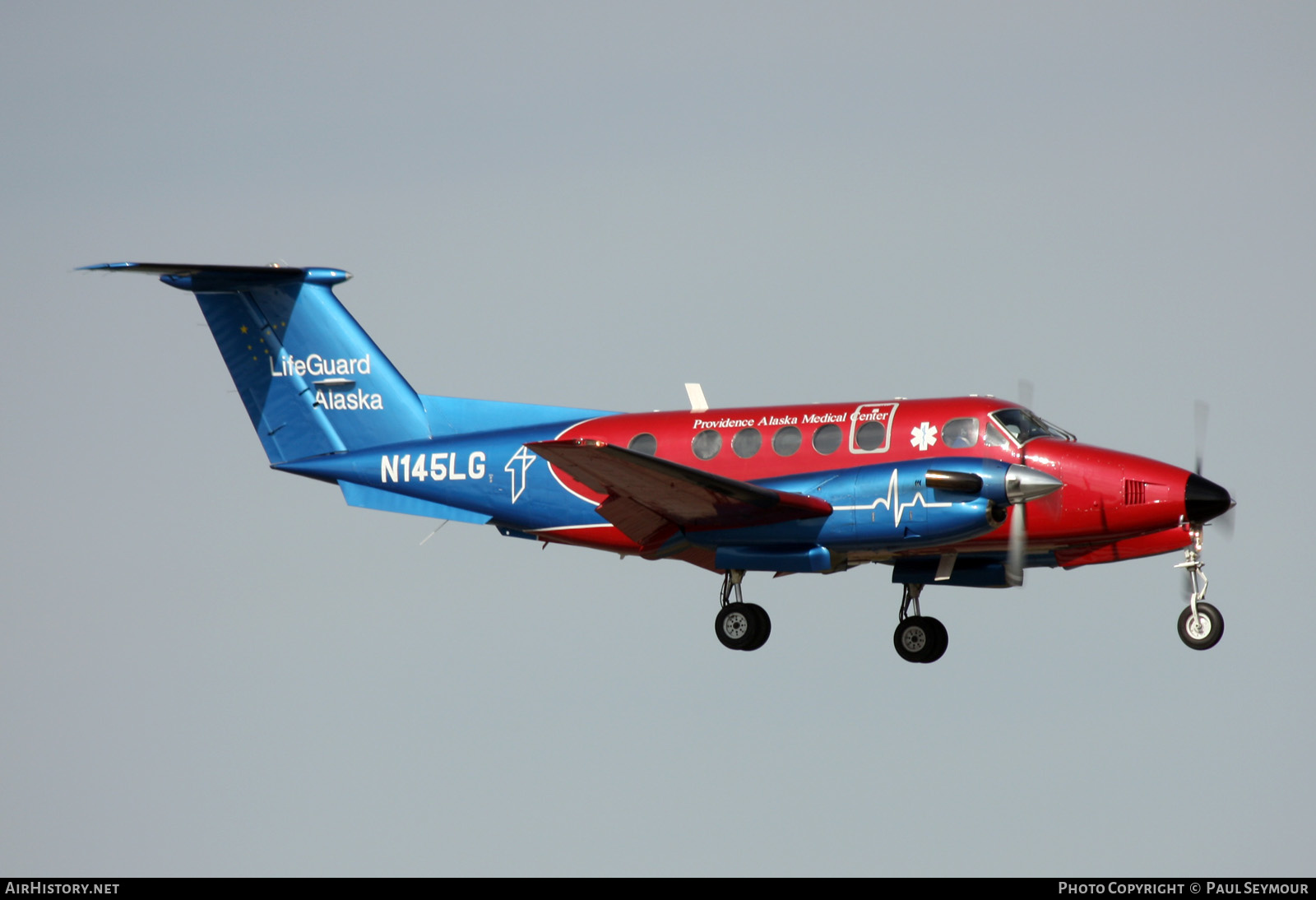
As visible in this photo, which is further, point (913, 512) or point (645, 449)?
point (645, 449)

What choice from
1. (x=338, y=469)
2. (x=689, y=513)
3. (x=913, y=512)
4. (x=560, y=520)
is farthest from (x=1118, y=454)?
(x=338, y=469)

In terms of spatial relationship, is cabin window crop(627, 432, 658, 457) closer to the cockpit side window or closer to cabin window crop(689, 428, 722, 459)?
cabin window crop(689, 428, 722, 459)

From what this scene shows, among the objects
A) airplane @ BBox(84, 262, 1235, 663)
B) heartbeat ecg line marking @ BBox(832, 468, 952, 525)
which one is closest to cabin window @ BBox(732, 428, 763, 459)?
airplane @ BBox(84, 262, 1235, 663)

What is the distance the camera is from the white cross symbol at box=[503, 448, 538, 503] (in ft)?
76.6

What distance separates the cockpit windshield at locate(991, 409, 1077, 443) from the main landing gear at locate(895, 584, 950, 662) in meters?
3.17

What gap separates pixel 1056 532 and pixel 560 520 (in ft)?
22.7

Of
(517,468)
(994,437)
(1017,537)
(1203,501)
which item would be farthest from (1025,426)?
(517,468)

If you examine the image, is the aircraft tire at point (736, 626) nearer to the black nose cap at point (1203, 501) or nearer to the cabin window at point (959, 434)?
the cabin window at point (959, 434)

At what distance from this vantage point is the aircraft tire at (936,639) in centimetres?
2309

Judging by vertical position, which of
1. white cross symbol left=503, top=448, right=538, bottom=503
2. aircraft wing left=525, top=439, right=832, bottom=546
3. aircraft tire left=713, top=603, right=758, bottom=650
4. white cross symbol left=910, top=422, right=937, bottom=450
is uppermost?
white cross symbol left=910, top=422, right=937, bottom=450

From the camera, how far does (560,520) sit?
2331 cm

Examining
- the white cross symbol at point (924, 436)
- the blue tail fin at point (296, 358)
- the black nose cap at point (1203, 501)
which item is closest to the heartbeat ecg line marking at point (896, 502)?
the white cross symbol at point (924, 436)
